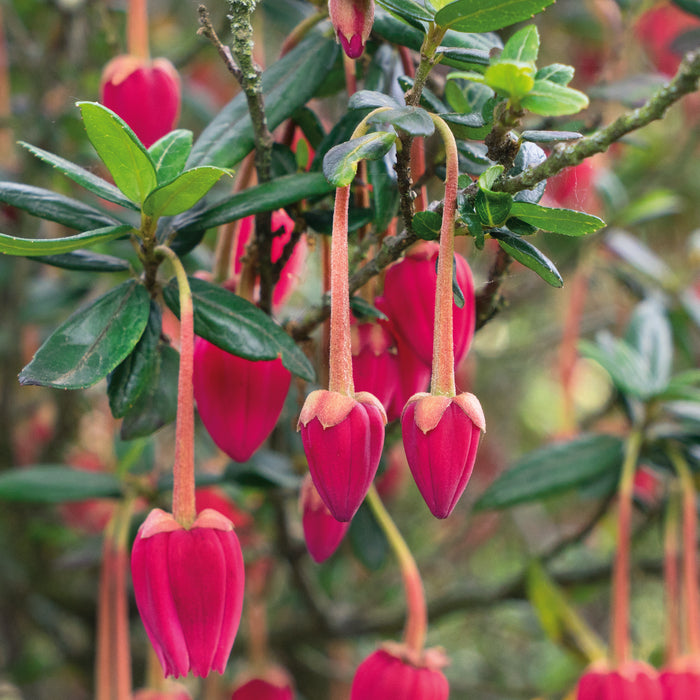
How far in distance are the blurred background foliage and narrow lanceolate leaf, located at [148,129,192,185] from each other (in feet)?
0.65

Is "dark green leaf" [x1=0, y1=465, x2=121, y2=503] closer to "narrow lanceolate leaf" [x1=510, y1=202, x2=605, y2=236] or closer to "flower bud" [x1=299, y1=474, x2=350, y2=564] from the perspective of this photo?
"flower bud" [x1=299, y1=474, x2=350, y2=564]

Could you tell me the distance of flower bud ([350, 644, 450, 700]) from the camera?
24.3 inches

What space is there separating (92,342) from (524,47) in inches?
12.8

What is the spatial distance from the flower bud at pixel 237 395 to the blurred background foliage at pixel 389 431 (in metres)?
0.20

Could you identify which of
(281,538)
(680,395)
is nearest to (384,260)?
(680,395)

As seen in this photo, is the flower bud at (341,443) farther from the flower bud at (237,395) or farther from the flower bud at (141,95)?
the flower bud at (141,95)

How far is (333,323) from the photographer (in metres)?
0.45

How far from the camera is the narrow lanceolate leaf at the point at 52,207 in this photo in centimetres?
58

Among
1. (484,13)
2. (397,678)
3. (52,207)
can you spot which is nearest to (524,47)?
(484,13)

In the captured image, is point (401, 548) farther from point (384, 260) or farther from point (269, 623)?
point (269, 623)

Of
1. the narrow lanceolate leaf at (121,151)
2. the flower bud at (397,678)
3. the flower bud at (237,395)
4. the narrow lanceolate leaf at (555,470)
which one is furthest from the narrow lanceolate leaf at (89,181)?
the narrow lanceolate leaf at (555,470)

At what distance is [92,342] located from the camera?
0.54m

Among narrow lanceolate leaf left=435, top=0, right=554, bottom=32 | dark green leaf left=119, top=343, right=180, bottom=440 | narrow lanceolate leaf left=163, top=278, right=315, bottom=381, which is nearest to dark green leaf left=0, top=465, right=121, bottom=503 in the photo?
dark green leaf left=119, top=343, right=180, bottom=440

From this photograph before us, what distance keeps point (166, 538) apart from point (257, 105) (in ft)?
0.95
